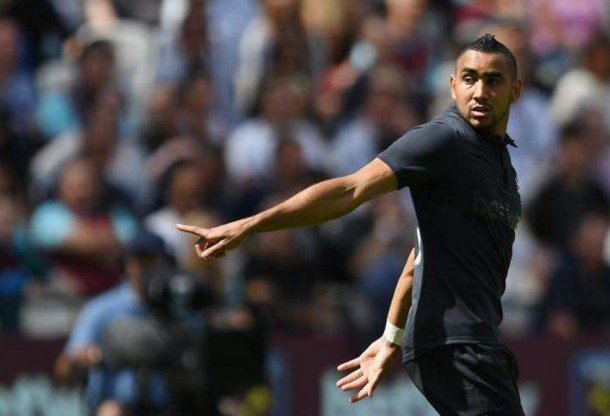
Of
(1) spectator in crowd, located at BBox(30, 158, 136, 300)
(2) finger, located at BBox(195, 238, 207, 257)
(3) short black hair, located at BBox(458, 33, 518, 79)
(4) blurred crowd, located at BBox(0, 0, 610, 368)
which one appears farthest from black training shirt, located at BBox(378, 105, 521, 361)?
(1) spectator in crowd, located at BBox(30, 158, 136, 300)

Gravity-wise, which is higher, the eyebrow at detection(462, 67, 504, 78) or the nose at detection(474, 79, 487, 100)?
the eyebrow at detection(462, 67, 504, 78)

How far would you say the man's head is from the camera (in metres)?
5.41

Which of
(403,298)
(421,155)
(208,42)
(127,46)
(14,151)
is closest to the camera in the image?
(421,155)

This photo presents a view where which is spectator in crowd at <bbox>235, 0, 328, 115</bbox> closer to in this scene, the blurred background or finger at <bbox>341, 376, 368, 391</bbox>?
the blurred background

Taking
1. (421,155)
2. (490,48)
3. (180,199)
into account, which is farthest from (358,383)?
(180,199)

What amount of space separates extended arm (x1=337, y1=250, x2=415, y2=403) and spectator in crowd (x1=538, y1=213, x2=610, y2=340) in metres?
6.28

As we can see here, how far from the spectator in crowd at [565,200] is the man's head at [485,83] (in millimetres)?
6960

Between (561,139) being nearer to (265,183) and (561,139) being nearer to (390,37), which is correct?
(390,37)

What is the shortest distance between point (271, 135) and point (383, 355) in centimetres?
618

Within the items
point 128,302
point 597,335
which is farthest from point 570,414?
point 128,302

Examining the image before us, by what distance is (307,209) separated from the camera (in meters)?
5.15

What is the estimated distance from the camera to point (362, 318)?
11.1 metres

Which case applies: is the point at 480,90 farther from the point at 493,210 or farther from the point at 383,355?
the point at 383,355

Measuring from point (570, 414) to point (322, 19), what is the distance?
4.18m
